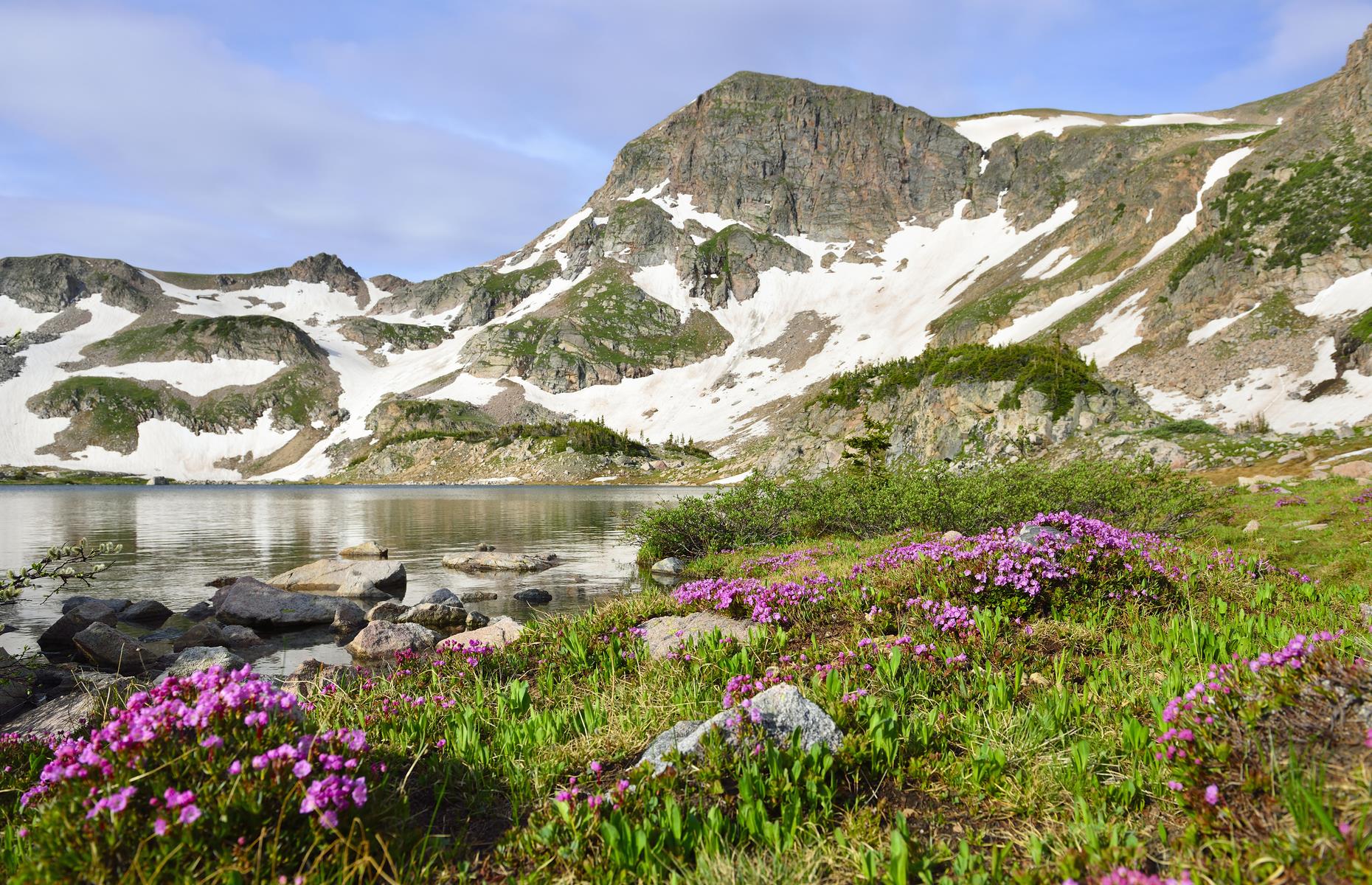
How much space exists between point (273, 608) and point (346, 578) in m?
5.05

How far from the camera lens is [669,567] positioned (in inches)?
918

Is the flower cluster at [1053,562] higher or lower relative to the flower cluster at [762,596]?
higher

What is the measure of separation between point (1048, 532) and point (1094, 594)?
0.99 m

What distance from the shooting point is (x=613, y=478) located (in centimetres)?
16362

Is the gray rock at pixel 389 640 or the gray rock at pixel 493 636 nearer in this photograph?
the gray rock at pixel 493 636

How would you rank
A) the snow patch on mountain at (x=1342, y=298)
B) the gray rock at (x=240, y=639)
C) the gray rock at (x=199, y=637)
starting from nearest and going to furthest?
the gray rock at (x=199, y=637) → the gray rock at (x=240, y=639) → the snow patch on mountain at (x=1342, y=298)

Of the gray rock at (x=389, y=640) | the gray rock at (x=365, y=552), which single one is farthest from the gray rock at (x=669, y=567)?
the gray rock at (x=365, y=552)

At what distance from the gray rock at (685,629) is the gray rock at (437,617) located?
932 cm

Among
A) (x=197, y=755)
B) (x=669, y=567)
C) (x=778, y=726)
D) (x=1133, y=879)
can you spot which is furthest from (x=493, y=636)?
(x=669, y=567)

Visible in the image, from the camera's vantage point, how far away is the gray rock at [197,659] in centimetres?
1204

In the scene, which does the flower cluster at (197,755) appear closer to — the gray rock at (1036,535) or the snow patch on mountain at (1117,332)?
the gray rock at (1036,535)

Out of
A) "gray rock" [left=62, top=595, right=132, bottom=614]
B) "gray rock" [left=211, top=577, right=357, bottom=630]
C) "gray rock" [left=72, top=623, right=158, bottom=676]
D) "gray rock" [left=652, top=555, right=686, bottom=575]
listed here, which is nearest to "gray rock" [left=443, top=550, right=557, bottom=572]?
"gray rock" [left=652, top=555, right=686, bottom=575]

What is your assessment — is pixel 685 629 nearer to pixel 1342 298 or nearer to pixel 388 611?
pixel 388 611

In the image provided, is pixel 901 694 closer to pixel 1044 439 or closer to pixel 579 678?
pixel 579 678
